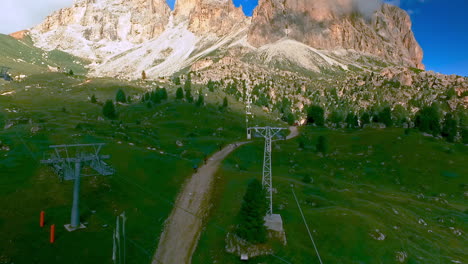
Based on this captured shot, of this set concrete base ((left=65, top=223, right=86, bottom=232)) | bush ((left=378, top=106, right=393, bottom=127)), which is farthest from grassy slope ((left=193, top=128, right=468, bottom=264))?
bush ((left=378, top=106, right=393, bottom=127))

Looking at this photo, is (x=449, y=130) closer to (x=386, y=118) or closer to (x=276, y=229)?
(x=386, y=118)

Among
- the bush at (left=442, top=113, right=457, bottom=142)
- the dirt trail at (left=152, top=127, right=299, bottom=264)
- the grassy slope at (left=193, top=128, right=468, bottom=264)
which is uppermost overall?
the bush at (left=442, top=113, right=457, bottom=142)

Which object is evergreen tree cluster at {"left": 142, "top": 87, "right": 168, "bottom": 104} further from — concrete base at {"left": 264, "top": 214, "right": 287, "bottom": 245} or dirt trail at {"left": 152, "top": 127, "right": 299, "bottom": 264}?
concrete base at {"left": 264, "top": 214, "right": 287, "bottom": 245}

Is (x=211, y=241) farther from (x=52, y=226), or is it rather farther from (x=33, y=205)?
(x=33, y=205)

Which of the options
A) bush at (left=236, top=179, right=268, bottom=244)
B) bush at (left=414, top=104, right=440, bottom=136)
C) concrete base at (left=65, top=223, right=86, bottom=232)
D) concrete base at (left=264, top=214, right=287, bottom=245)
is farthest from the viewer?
bush at (left=414, top=104, right=440, bottom=136)

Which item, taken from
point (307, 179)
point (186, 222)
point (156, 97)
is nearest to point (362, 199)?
point (307, 179)

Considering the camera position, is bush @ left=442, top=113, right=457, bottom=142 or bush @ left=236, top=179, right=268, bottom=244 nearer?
bush @ left=236, top=179, right=268, bottom=244

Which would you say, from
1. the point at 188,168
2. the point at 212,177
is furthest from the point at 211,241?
the point at 188,168
